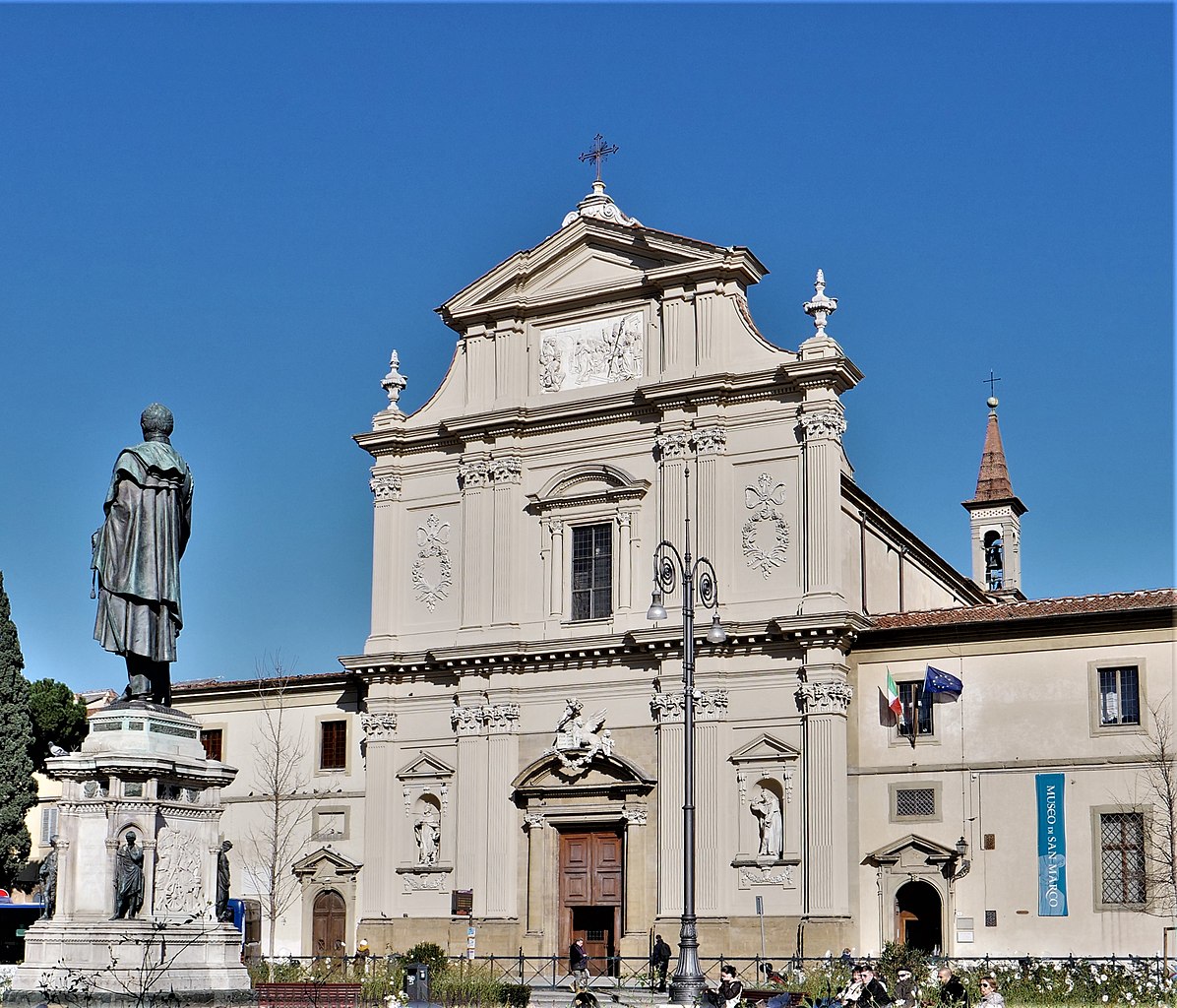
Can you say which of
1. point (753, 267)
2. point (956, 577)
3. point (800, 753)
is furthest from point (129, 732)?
point (956, 577)

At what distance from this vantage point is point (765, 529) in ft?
143

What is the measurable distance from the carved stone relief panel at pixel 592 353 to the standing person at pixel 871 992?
2398cm

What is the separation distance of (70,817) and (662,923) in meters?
26.2

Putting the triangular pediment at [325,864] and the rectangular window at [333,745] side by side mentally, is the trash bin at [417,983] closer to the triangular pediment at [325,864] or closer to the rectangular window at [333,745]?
the triangular pediment at [325,864]

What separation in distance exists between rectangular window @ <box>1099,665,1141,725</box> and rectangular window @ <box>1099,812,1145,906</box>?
223cm

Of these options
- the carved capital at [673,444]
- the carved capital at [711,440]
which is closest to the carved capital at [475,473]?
the carved capital at [673,444]

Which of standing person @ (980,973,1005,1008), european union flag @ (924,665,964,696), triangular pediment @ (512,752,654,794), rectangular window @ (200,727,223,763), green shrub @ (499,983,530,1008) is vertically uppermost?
european union flag @ (924,665,964,696)

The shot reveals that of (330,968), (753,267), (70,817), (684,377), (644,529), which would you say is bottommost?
(330,968)

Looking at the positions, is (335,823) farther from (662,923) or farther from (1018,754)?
(1018,754)

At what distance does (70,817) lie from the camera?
17.9m

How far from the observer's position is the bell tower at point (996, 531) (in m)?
72.7

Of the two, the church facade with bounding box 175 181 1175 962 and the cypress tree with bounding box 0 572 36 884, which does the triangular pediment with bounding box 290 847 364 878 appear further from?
the cypress tree with bounding box 0 572 36 884

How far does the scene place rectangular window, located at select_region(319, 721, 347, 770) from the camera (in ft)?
162

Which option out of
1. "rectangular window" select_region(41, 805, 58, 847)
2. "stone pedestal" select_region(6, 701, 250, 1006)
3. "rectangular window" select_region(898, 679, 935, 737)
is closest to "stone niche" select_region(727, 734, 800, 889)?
"rectangular window" select_region(898, 679, 935, 737)
